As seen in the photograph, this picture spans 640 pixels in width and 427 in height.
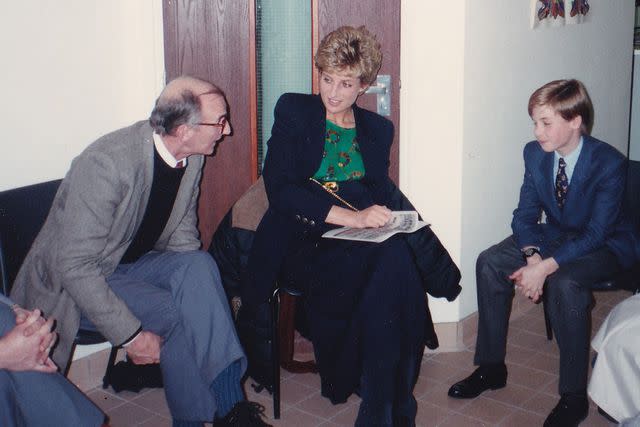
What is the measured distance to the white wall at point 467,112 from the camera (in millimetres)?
3076

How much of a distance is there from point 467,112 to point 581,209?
66 centimetres

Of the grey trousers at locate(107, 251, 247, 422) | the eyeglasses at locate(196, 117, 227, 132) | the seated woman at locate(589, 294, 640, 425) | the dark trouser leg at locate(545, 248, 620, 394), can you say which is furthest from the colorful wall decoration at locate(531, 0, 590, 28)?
the grey trousers at locate(107, 251, 247, 422)

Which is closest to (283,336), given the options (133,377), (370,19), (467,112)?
(133,377)

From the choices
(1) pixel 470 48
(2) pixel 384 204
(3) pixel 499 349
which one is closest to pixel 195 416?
(2) pixel 384 204

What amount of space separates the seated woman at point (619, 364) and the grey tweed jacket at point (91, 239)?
1.40m

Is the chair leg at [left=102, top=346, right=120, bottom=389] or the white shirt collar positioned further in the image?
the chair leg at [left=102, top=346, right=120, bottom=389]

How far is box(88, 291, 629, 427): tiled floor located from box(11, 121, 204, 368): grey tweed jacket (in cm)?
62

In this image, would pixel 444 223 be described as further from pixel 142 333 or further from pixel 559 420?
pixel 142 333

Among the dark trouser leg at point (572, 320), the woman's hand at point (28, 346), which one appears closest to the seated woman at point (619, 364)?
the dark trouser leg at point (572, 320)

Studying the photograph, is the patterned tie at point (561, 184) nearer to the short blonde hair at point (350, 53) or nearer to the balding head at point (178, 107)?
the short blonde hair at point (350, 53)

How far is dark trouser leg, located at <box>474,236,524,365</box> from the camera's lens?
112 inches

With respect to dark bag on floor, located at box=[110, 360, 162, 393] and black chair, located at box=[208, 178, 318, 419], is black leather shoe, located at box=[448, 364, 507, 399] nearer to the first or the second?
black chair, located at box=[208, 178, 318, 419]

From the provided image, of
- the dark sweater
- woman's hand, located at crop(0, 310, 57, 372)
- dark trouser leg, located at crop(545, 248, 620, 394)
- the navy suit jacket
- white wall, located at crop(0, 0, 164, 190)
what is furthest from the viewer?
the navy suit jacket

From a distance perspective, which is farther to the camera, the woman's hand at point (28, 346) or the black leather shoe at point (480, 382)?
the black leather shoe at point (480, 382)
